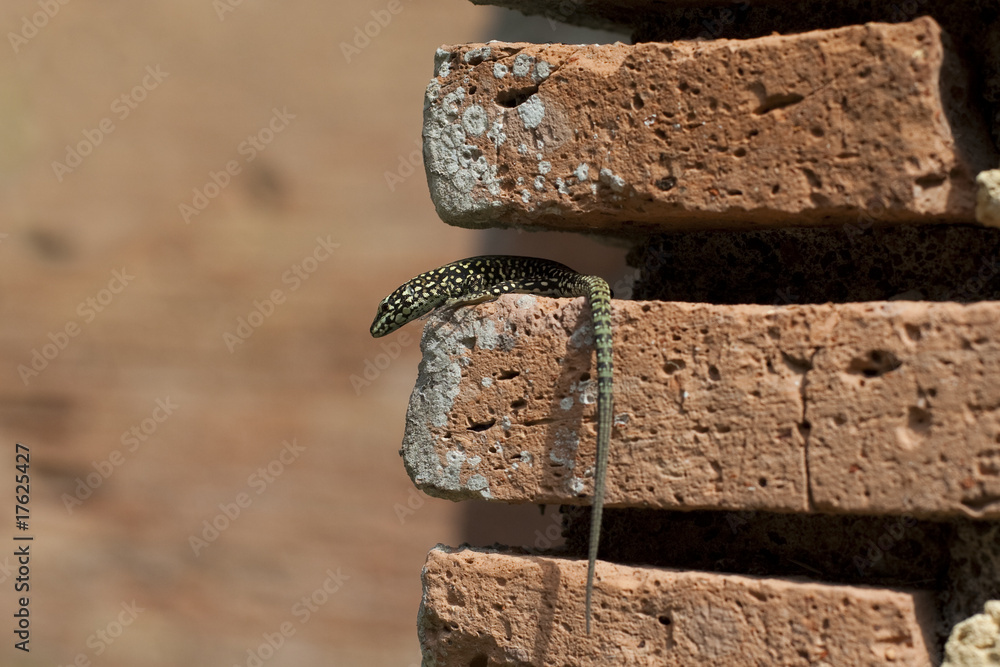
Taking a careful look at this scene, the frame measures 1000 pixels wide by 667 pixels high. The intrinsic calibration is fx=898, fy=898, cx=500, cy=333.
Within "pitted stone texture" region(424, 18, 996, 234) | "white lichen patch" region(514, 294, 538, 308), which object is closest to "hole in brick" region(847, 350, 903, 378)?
"pitted stone texture" region(424, 18, 996, 234)

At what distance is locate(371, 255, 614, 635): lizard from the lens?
229 cm

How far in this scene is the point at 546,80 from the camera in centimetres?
248

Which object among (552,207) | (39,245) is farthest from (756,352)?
(39,245)

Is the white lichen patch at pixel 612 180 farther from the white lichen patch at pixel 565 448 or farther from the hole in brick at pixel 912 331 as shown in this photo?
the hole in brick at pixel 912 331

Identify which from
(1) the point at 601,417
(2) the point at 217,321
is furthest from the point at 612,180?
(2) the point at 217,321

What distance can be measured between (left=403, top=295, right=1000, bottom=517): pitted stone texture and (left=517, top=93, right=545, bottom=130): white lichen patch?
1.58 feet

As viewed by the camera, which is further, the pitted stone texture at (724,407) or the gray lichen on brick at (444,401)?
the gray lichen on brick at (444,401)

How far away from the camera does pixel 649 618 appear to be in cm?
227

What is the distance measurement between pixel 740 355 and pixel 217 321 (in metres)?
3.08

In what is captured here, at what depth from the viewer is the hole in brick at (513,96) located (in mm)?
2512

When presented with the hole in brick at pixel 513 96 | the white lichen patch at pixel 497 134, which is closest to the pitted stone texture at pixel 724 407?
the white lichen patch at pixel 497 134

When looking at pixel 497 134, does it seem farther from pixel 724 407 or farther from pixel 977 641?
pixel 977 641

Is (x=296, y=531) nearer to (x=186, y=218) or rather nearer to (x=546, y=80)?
(x=186, y=218)

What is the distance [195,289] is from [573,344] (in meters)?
2.80
